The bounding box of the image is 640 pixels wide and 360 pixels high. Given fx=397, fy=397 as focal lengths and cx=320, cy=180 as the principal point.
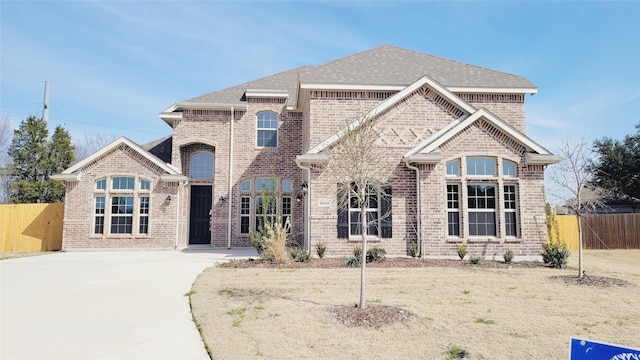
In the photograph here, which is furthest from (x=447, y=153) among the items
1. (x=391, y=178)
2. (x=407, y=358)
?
(x=407, y=358)

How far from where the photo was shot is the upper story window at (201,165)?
19281 mm

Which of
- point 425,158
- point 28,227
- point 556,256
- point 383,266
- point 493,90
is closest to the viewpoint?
point 383,266

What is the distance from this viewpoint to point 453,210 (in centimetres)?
1354

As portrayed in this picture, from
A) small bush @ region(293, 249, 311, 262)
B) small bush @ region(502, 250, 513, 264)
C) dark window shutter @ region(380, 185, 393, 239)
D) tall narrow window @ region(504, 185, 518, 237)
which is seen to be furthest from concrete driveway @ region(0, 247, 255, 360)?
tall narrow window @ region(504, 185, 518, 237)

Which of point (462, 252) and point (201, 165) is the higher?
point (201, 165)

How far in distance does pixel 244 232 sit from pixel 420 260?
9.22 m

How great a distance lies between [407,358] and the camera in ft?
15.8

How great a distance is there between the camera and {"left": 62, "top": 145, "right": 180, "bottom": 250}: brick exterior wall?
1714 cm

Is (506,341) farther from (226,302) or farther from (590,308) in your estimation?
(226,302)

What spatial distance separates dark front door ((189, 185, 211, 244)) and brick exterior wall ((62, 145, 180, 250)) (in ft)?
5.41

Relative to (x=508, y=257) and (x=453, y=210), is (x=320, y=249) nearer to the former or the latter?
(x=453, y=210)

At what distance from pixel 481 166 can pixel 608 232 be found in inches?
481

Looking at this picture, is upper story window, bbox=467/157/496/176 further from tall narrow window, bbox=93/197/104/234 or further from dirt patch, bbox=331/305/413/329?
tall narrow window, bbox=93/197/104/234

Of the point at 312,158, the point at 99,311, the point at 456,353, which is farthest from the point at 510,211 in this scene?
the point at 99,311
